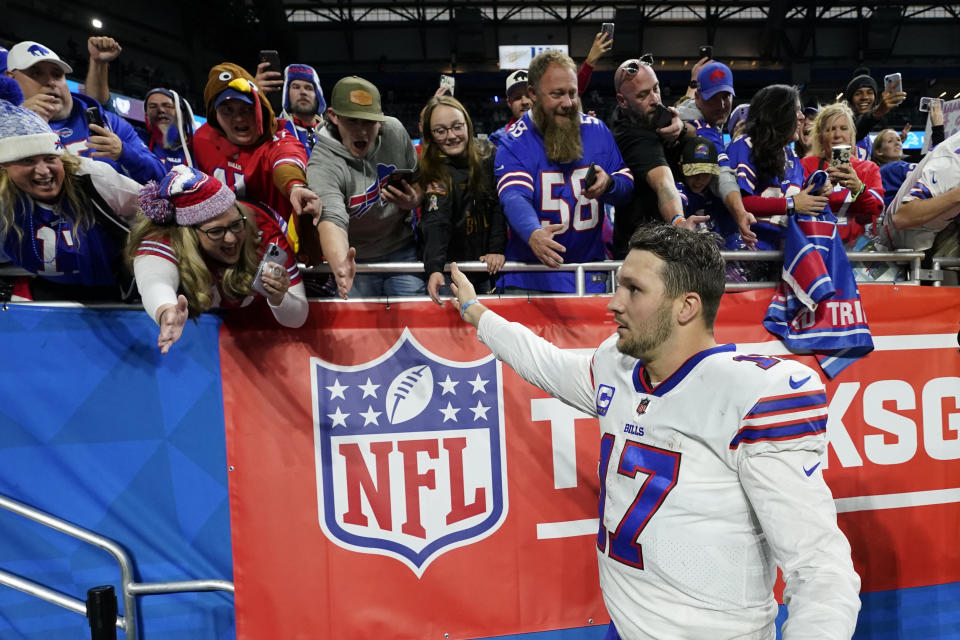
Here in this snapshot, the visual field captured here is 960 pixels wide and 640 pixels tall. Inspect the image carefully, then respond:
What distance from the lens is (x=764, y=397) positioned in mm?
1853

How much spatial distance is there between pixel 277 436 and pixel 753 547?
2183 millimetres

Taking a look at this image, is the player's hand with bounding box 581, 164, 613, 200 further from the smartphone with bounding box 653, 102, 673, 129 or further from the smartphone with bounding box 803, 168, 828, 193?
the smartphone with bounding box 803, 168, 828, 193

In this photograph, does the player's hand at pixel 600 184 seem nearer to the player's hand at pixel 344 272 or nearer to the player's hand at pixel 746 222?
the player's hand at pixel 746 222

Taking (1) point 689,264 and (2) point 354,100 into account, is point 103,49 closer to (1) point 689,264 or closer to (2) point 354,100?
(2) point 354,100

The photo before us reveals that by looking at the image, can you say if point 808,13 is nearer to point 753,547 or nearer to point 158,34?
point 158,34

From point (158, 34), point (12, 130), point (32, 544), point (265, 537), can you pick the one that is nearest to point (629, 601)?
point (265, 537)

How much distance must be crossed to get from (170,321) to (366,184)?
4.59ft

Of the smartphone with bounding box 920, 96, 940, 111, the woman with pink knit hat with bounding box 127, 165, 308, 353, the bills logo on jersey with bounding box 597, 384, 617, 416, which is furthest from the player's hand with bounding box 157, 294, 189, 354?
the smartphone with bounding box 920, 96, 940, 111

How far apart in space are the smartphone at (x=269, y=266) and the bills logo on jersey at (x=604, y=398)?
1.38 metres

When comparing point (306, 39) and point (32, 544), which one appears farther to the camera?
point (306, 39)

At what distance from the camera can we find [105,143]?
328cm

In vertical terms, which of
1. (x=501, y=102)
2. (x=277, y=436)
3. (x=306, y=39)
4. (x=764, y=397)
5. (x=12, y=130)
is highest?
(x=306, y=39)

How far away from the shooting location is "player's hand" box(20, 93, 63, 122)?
345cm

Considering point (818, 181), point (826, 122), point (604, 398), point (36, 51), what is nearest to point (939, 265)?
point (818, 181)
